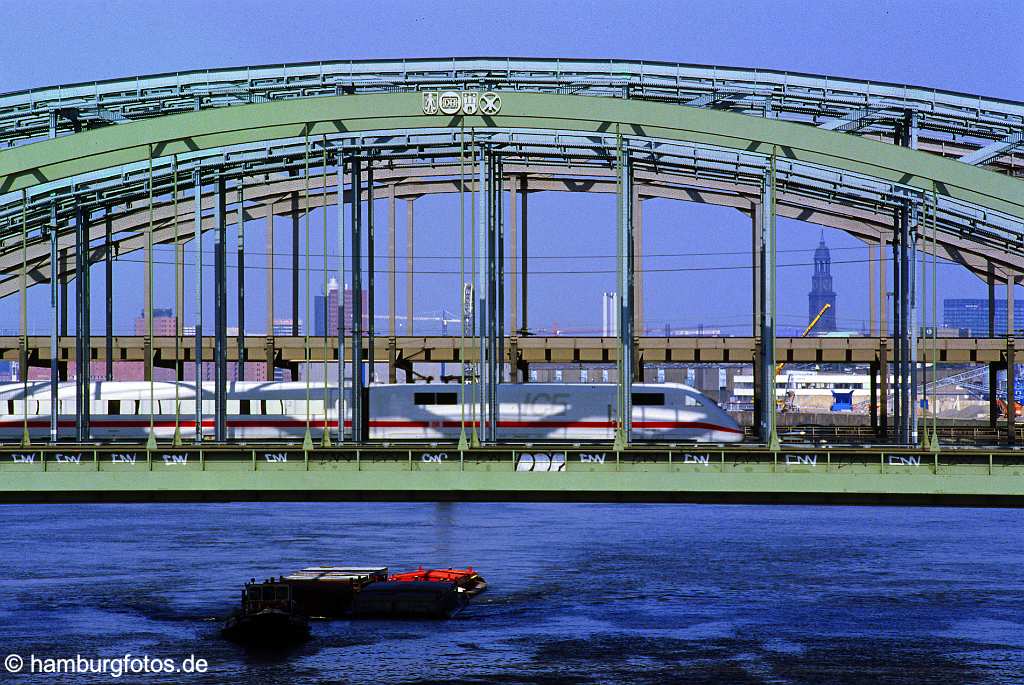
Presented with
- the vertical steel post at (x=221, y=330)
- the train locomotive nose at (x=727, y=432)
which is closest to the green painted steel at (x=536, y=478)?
the vertical steel post at (x=221, y=330)

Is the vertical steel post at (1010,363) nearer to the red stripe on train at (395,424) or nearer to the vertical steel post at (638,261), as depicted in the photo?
the red stripe on train at (395,424)

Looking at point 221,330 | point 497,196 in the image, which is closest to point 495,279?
point 497,196

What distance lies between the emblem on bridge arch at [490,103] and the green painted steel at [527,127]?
8.0 inches

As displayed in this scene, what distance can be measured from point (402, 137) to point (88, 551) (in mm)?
30414

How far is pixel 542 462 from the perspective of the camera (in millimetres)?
31781

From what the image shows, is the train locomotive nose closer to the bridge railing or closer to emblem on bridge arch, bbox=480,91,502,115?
the bridge railing

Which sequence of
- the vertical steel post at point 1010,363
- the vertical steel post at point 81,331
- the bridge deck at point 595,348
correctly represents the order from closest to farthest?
1. the vertical steel post at point 81,331
2. the vertical steel post at point 1010,363
3. the bridge deck at point 595,348

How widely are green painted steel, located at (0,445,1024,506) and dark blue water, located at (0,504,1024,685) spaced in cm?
1078

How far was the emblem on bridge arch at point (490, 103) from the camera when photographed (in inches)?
1399

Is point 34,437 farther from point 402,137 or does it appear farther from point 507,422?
point 402,137

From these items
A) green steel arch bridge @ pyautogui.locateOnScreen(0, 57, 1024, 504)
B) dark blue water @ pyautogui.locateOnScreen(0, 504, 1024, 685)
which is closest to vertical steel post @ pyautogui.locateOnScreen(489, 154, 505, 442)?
green steel arch bridge @ pyautogui.locateOnScreen(0, 57, 1024, 504)

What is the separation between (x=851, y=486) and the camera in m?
30.8

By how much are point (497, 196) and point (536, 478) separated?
32.6m

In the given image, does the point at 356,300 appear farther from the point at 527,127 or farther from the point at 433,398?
the point at 527,127
